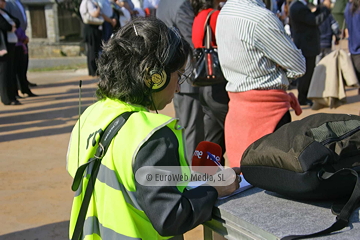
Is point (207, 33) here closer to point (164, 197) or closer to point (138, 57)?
point (138, 57)

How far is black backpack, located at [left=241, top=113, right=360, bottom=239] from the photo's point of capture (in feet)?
4.91

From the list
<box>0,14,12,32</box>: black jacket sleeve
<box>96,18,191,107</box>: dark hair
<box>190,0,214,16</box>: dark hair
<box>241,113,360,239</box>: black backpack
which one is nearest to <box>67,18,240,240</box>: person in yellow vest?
<box>96,18,191,107</box>: dark hair

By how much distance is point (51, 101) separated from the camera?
355 inches

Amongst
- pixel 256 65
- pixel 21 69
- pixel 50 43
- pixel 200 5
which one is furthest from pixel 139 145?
pixel 50 43

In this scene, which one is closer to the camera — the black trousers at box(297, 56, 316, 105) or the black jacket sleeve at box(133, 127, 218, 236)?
the black jacket sleeve at box(133, 127, 218, 236)

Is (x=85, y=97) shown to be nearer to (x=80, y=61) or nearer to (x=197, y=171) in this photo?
(x=80, y=61)

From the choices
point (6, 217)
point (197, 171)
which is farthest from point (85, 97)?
point (197, 171)

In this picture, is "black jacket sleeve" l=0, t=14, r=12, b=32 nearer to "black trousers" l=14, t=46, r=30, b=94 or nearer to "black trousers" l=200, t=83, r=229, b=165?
"black trousers" l=14, t=46, r=30, b=94

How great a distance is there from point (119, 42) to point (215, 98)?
2.13 metres

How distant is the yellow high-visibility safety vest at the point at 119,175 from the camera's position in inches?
58.8

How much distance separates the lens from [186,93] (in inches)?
161

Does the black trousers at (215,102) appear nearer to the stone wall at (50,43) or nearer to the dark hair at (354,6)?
Answer: the dark hair at (354,6)

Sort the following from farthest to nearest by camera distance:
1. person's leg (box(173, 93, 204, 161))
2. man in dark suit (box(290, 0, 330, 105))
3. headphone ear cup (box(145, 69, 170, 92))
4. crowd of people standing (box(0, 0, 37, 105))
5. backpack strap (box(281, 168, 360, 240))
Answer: crowd of people standing (box(0, 0, 37, 105))
man in dark suit (box(290, 0, 330, 105))
person's leg (box(173, 93, 204, 161))
headphone ear cup (box(145, 69, 170, 92))
backpack strap (box(281, 168, 360, 240))

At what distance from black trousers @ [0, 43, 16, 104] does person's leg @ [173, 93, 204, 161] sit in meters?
5.07
